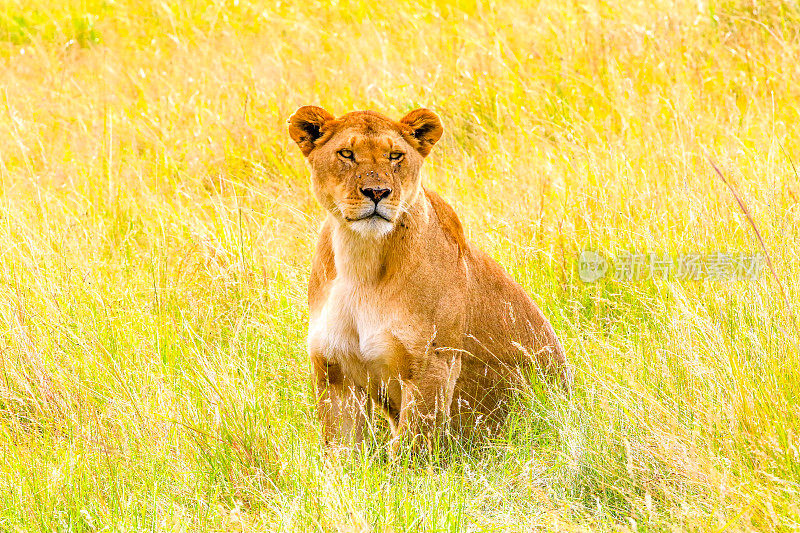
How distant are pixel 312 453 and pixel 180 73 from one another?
5372 mm

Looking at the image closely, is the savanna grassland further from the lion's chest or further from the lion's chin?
the lion's chin

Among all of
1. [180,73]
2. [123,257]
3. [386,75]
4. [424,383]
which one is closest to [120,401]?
[424,383]

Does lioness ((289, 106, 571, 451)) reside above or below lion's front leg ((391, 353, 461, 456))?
above

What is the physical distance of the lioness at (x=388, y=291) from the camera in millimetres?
3484

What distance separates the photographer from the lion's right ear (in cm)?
365

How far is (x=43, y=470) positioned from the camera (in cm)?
333

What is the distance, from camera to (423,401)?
3492 mm

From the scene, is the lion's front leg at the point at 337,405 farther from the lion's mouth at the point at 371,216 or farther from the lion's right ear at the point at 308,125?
the lion's right ear at the point at 308,125

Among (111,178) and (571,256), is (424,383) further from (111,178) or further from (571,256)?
(111,178)

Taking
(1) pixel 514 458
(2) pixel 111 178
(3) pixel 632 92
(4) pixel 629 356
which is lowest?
(1) pixel 514 458

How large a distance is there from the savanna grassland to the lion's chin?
2.15ft

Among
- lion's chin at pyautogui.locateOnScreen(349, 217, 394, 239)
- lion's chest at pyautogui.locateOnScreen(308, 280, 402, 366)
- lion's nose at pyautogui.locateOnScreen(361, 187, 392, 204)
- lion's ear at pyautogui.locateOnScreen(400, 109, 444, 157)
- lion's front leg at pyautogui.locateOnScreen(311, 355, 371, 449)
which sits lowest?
lion's front leg at pyautogui.locateOnScreen(311, 355, 371, 449)

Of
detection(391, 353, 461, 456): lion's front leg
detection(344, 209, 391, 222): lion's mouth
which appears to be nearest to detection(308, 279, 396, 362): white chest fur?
detection(391, 353, 461, 456): lion's front leg

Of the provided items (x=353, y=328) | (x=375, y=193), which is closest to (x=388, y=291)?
(x=353, y=328)
